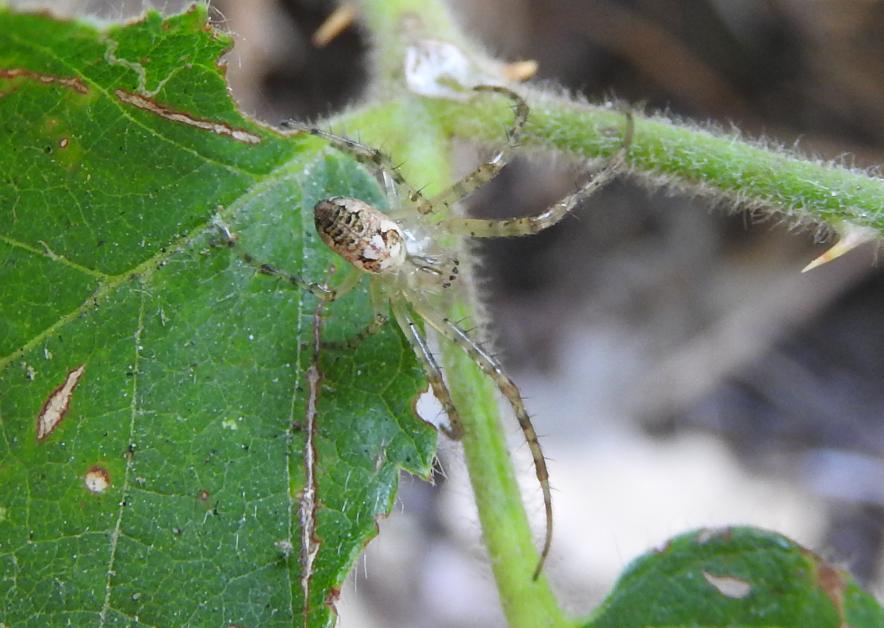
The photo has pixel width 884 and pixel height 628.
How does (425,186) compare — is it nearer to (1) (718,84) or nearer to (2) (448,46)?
(2) (448,46)

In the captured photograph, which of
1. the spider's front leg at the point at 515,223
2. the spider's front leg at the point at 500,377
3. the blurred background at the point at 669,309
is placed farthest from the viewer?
the blurred background at the point at 669,309

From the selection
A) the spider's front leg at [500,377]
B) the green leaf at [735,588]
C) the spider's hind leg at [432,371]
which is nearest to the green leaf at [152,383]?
the spider's hind leg at [432,371]

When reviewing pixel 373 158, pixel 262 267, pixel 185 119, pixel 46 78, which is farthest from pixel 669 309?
pixel 46 78

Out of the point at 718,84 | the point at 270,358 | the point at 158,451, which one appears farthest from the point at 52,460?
the point at 718,84

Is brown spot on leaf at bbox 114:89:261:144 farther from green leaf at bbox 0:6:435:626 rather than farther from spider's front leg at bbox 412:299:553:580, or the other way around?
spider's front leg at bbox 412:299:553:580

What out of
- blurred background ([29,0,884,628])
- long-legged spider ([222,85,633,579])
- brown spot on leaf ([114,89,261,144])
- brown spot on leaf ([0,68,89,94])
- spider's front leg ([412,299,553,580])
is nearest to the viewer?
brown spot on leaf ([0,68,89,94])

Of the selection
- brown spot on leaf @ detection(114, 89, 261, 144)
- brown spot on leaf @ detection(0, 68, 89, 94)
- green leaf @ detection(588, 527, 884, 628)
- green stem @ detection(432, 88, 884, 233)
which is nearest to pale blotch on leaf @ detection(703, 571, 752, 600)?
green leaf @ detection(588, 527, 884, 628)

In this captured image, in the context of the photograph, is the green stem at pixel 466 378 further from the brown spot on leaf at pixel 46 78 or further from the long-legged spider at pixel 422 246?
the brown spot on leaf at pixel 46 78
